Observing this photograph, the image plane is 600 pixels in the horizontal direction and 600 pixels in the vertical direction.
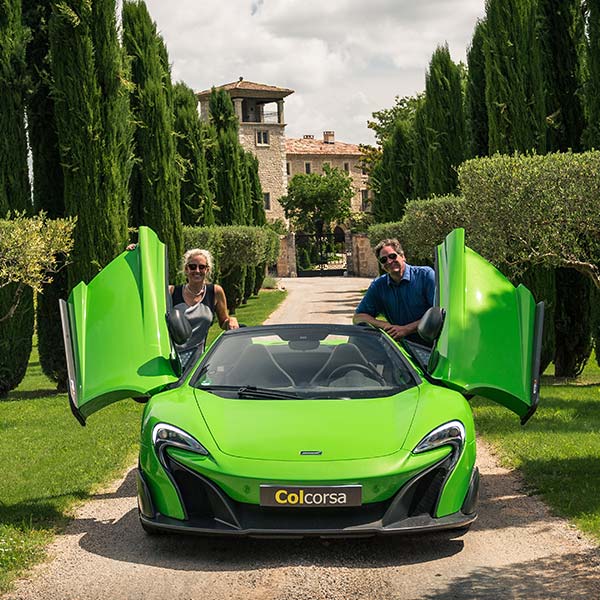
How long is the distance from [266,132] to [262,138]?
0.85 meters

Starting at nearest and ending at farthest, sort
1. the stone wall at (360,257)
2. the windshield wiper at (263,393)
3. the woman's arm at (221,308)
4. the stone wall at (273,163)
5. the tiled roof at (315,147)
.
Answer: the windshield wiper at (263,393)
the woman's arm at (221,308)
the stone wall at (360,257)
the stone wall at (273,163)
the tiled roof at (315,147)

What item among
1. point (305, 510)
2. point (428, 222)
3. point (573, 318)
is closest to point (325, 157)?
point (428, 222)

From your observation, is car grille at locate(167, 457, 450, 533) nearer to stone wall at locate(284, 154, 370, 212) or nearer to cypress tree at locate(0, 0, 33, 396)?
cypress tree at locate(0, 0, 33, 396)

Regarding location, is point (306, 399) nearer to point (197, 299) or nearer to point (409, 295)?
point (409, 295)

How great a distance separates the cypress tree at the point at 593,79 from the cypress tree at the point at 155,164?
955 cm

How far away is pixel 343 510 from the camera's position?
5.55 m

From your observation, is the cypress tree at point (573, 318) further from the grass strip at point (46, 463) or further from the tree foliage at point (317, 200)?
the tree foliage at point (317, 200)

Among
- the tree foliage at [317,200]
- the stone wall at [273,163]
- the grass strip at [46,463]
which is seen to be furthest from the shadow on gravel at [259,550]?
the stone wall at [273,163]

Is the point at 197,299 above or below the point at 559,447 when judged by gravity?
above

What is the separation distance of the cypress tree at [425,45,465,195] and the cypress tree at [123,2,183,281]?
8.80 metres

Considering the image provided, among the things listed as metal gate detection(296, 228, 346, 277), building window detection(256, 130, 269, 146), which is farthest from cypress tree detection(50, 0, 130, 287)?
building window detection(256, 130, 269, 146)

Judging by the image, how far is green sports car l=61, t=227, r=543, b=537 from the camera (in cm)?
554

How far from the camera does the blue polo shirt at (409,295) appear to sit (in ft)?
27.4

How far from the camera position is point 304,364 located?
280 inches
